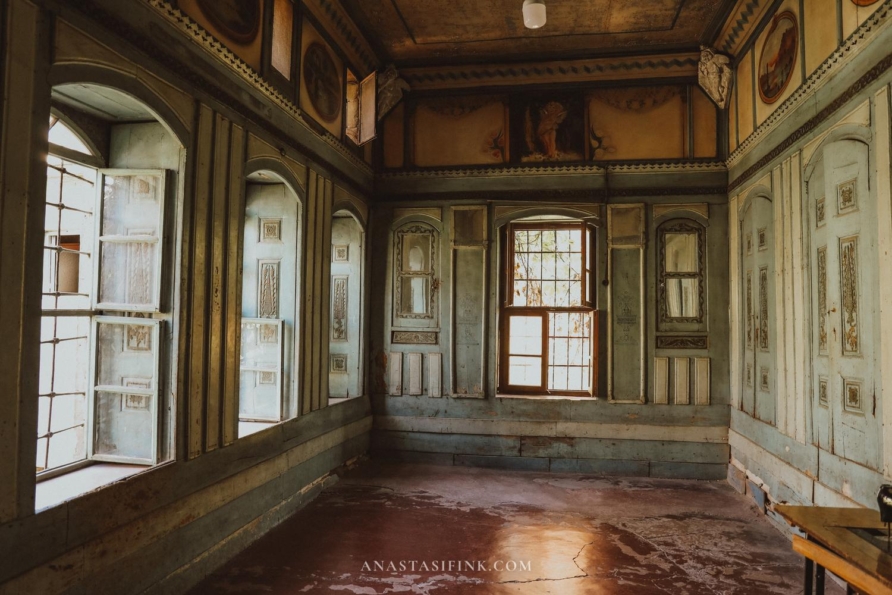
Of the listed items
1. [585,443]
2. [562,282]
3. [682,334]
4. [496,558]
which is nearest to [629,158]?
[562,282]

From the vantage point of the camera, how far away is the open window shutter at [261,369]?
5.25m

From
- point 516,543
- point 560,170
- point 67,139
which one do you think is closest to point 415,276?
point 560,170

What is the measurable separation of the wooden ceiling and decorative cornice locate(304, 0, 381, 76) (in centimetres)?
9

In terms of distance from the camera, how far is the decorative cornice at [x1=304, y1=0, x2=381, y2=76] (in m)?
5.69

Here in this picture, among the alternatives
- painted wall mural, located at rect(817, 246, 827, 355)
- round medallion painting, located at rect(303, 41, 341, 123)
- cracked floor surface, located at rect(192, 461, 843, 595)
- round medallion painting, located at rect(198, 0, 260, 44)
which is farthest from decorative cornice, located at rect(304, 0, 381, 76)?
painted wall mural, located at rect(817, 246, 827, 355)

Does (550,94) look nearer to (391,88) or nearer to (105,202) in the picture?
(391,88)

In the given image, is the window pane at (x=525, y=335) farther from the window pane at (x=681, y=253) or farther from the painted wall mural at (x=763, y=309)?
the painted wall mural at (x=763, y=309)

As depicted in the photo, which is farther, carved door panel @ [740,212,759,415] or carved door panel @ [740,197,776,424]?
carved door panel @ [740,212,759,415]

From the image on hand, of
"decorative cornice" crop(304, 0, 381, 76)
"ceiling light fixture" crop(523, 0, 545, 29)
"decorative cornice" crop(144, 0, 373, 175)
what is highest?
"decorative cornice" crop(304, 0, 381, 76)

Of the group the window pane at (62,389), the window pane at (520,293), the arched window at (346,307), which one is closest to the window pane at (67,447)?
the window pane at (62,389)

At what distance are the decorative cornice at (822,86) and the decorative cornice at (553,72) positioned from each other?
1486 mm

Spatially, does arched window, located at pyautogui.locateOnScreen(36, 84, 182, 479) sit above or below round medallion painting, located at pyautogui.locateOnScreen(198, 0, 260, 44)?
below

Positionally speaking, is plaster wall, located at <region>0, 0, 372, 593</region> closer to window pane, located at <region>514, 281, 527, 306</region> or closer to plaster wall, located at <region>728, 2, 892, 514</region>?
window pane, located at <region>514, 281, 527, 306</region>

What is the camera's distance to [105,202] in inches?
147
